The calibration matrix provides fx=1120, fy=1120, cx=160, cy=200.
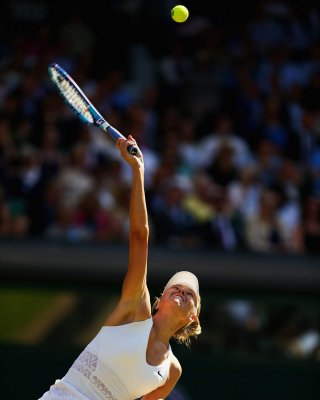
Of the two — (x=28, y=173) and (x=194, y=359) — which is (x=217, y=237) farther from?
(x=28, y=173)

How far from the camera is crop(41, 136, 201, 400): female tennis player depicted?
19.2 feet

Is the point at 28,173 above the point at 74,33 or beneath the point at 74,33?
beneath

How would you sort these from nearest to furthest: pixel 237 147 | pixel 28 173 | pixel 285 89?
pixel 28 173 < pixel 237 147 < pixel 285 89

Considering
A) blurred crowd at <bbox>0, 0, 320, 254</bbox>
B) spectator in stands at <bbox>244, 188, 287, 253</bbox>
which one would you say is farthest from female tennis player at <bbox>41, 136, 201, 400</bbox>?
spectator in stands at <bbox>244, 188, 287, 253</bbox>

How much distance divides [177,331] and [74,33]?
330 inches

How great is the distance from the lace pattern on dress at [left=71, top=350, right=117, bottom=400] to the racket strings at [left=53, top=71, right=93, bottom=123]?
1.51m

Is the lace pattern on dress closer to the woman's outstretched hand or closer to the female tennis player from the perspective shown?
the female tennis player

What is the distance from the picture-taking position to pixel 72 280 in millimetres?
11117

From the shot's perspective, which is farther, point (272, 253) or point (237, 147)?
point (237, 147)

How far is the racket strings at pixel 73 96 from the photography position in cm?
668

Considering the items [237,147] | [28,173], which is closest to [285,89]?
[237,147]

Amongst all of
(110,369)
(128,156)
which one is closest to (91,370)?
(110,369)

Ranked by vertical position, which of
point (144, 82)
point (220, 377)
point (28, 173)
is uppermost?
point (144, 82)

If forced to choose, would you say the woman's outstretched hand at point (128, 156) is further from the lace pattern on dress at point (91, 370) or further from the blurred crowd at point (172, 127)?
the blurred crowd at point (172, 127)
